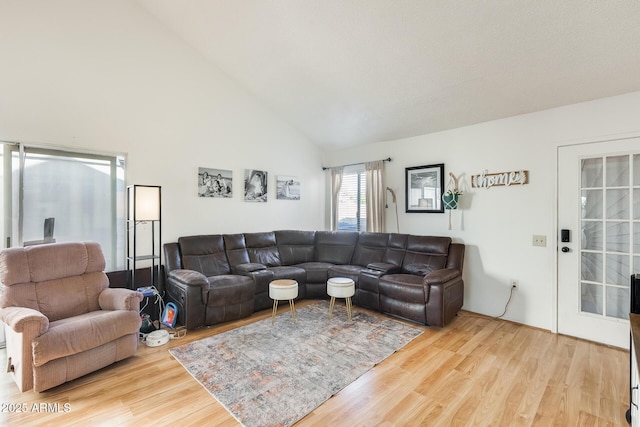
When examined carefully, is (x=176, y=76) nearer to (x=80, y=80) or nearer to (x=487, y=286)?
(x=80, y=80)

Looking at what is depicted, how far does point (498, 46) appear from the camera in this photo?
104 inches

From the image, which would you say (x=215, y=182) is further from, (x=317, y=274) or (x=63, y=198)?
(x=317, y=274)

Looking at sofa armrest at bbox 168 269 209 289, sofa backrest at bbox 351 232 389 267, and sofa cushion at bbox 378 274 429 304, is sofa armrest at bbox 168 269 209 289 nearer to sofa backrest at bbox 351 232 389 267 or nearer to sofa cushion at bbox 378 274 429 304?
sofa cushion at bbox 378 274 429 304

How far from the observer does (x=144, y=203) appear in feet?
10.7

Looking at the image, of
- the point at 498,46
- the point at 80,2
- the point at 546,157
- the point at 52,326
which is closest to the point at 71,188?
the point at 52,326

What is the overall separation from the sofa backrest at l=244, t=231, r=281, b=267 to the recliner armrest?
8.15ft

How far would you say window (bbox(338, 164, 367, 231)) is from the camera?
5270mm

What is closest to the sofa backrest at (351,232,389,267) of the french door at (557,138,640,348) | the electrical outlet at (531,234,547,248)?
the electrical outlet at (531,234,547,248)

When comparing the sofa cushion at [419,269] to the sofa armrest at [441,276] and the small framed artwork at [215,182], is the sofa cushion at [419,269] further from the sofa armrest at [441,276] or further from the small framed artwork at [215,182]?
the small framed artwork at [215,182]

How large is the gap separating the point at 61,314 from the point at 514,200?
4.77 metres

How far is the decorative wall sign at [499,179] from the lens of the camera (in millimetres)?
3439

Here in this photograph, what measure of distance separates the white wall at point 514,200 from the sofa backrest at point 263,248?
7.73 feet

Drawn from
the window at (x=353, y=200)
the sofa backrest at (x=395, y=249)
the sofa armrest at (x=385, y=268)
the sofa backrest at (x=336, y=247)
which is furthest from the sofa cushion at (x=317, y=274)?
the window at (x=353, y=200)

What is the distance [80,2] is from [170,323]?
360 cm
